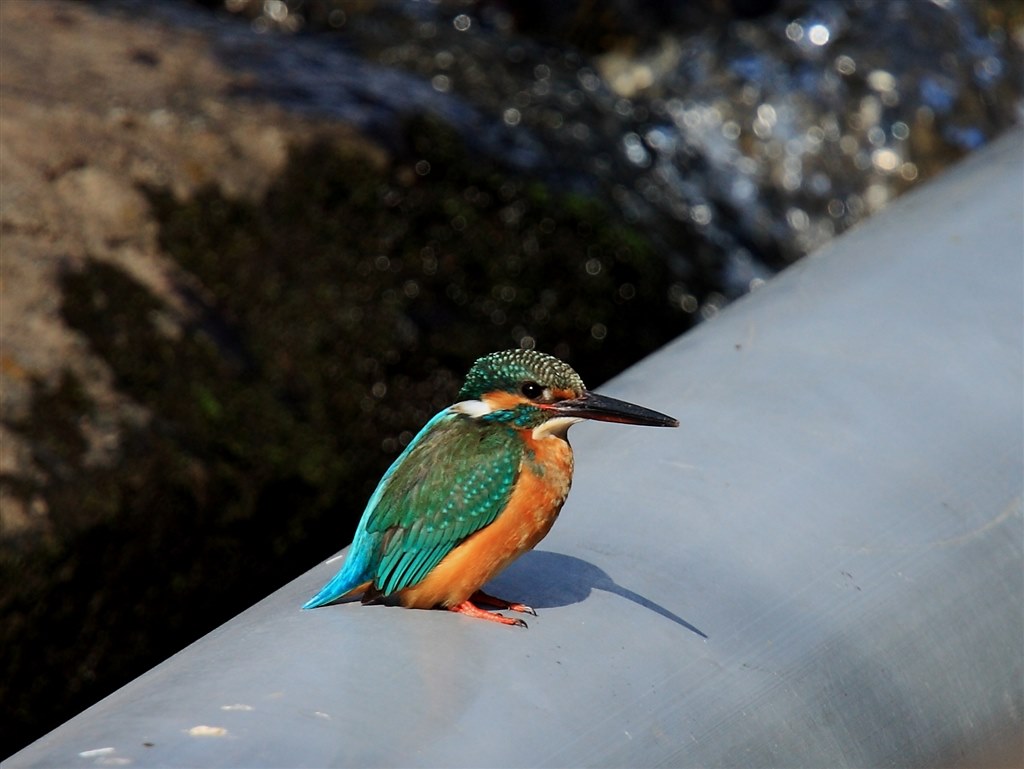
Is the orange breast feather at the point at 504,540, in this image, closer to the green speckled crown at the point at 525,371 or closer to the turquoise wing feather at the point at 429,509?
the turquoise wing feather at the point at 429,509

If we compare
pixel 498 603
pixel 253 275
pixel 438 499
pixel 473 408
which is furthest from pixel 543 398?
pixel 253 275

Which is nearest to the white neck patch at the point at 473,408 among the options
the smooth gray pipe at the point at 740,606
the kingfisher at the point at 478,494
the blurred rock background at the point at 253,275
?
the kingfisher at the point at 478,494

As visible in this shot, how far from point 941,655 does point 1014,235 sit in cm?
144

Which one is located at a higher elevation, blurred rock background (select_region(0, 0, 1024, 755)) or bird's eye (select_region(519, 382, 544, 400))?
bird's eye (select_region(519, 382, 544, 400))

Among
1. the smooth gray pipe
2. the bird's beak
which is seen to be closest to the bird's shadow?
the smooth gray pipe

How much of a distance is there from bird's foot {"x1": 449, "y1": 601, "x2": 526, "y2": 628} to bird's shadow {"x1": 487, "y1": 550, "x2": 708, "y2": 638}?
0.27ft

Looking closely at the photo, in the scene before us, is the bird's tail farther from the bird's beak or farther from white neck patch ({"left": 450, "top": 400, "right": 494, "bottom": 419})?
the bird's beak

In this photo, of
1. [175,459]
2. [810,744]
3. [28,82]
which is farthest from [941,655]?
[28,82]

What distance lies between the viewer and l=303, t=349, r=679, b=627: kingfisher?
2346mm

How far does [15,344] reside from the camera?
3.52m

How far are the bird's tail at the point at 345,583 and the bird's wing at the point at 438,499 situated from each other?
3cm

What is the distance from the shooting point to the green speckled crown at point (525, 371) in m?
2.46

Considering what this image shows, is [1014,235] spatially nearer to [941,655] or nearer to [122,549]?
[941,655]

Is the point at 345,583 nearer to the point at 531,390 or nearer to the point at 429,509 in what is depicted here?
the point at 429,509
